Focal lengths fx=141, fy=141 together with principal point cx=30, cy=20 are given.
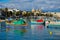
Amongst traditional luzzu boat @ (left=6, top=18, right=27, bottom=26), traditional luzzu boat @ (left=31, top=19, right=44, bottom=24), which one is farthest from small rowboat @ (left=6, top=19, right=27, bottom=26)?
traditional luzzu boat @ (left=31, top=19, right=44, bottom=24)

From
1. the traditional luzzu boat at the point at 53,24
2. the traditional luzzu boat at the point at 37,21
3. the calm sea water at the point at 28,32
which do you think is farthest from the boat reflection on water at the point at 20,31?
the traditional luzzu boat at the point at 53,24

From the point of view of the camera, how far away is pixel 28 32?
89.2 inches

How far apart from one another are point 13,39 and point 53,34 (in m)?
0.64

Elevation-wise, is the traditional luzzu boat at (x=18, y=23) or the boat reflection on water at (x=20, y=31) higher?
the traditional luzzu boat at (x=18, y=23)

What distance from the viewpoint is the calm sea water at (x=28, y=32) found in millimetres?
2221

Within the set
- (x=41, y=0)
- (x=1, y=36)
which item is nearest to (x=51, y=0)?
(x=41, y=0)

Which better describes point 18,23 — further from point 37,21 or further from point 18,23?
point 37,21

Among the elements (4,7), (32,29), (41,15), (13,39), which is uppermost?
(4,7)

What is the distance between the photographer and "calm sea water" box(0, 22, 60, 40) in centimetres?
222

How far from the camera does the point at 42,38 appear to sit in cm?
221

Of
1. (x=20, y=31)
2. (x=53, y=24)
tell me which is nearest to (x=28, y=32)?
(x=20, y=31)

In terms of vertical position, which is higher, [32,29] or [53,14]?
[53,14]

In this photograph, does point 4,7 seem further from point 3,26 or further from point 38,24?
point 38,24

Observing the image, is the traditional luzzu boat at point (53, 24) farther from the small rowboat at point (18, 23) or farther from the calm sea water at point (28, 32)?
the small rowboat at point (18, 23)
